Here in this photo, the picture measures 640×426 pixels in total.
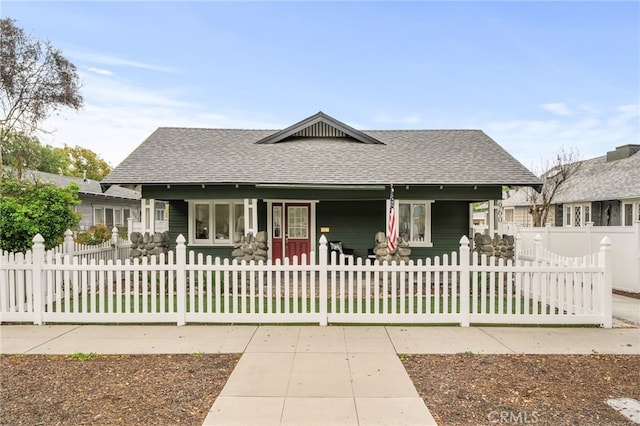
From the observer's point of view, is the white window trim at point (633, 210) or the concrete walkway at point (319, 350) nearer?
the concrete walkway at point (319, 350)

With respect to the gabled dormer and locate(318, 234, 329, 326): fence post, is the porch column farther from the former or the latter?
locate(318, 234, 329, 326): fence post

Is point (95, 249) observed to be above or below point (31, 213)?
below

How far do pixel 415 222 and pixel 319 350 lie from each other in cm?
876

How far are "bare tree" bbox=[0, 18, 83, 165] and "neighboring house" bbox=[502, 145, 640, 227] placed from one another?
3007cm

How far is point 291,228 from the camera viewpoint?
43.2ft

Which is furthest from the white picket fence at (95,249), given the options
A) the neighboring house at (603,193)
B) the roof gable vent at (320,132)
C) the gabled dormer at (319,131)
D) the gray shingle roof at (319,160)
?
the neighboring house at (603,193)

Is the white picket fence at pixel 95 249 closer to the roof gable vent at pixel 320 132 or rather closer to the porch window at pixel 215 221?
the porch window at pixel 215 221

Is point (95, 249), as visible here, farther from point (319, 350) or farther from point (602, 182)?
point (602, 182)

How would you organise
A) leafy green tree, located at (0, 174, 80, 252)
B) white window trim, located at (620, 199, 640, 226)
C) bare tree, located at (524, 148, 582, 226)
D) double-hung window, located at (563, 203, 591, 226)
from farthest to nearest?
bare tree, located at (524, 148, 582, 226) → double-hung window, located at (563, 203, 591, 226) → white window trim, located at (620, 199, 640, 226) → leafy green tree, located at (0, 174, 80, 252)

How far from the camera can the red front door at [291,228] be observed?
13055 mm

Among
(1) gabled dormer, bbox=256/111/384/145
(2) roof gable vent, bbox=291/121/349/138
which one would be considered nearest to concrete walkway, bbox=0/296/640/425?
(1) gabled dormer, bbox=256/111/384/145

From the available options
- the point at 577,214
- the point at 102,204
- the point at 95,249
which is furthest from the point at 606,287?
the point at 102,204

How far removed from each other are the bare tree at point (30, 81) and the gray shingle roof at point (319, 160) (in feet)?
42.0

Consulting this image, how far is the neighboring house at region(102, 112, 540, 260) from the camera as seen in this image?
11.4 meters
